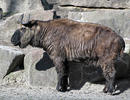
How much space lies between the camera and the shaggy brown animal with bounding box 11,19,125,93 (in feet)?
34.9

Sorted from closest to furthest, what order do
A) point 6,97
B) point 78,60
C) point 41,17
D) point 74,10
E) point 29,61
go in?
point 6,97 < point 78,60 < point 29,61 < point 41,17 < point 74,10

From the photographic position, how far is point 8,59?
11.9 meters

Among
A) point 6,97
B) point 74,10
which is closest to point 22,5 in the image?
point 74,10

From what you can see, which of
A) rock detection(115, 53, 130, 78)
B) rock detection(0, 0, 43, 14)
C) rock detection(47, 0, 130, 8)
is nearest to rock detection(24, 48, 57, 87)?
rock detection(115, 53, 130, 78)

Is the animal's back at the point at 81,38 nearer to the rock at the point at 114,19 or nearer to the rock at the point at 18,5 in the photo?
the rock at the point at 114,19

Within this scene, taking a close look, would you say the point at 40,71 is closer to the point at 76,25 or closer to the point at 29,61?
the point at 29,61

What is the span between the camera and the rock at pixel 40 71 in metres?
11.6

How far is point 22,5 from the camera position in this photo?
15.4 meters

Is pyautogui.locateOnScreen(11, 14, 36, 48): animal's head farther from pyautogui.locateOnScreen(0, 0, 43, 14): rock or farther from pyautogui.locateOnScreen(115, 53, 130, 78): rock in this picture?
pyautogui.locateOnScreen(0, 0, 43, 14): rock

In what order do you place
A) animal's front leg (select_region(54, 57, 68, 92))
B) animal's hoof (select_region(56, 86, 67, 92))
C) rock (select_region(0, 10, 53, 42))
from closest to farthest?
1. animal's front leg (select_region(54, 57, 68, 92))
2. animal's hoof (select_region(56, 86, 67, 92))
3. rock (select_region(0, 10, 53, 42))

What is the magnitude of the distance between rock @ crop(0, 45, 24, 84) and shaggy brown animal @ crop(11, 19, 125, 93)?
26.2 inches

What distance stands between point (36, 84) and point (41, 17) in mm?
2577

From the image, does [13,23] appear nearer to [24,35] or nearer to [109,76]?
[24,35]

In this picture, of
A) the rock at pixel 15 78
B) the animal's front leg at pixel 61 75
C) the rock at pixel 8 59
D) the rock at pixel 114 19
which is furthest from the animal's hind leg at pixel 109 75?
the rock at pixel 8 59
